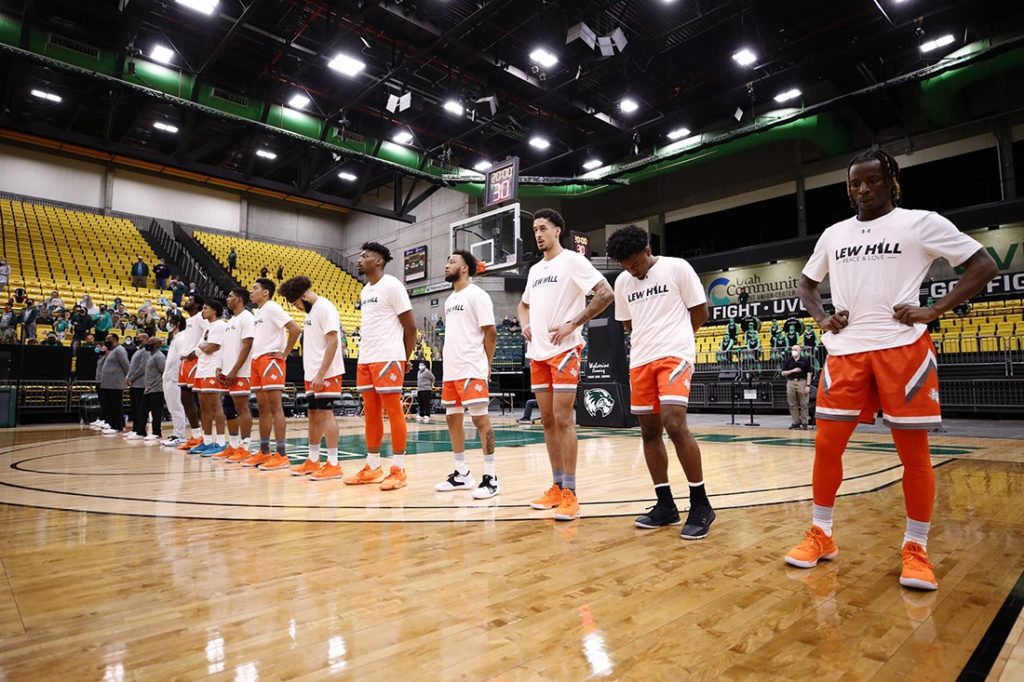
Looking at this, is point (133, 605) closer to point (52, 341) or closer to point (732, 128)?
point (52, 341)

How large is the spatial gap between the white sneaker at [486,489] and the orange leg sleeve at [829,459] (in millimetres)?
1966

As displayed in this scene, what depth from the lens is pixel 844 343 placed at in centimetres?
227

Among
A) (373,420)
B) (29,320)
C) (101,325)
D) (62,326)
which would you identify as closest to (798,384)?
(373,420)

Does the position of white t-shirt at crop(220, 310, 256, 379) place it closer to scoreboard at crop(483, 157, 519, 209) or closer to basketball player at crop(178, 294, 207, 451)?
basketball player at crop(178, 294, 207, 451)

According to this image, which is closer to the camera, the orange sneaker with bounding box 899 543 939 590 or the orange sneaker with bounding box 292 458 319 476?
the orange sneaker with bounding box 899 543 939 590

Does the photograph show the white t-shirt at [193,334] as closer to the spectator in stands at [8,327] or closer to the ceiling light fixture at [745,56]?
the spectator in stands at [8,327]

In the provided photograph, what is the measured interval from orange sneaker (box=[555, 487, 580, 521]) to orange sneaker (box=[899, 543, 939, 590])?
4.85 ft

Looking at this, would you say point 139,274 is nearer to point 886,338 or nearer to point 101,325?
point 101,325

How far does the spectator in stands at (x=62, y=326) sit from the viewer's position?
1217 centimetres

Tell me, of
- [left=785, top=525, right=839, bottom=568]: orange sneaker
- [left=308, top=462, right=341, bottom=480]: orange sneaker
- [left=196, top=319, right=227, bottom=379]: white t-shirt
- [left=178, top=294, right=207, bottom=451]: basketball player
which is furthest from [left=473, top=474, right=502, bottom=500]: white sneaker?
[left=178, top=294, right=207, bottom=451]: basketball player

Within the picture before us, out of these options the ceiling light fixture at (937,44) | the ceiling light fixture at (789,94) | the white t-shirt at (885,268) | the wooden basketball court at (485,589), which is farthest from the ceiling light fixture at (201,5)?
the ceiling light fixture at (937,44)

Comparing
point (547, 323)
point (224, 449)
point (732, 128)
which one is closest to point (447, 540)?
point (547, 323)

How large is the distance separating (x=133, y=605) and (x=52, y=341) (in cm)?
1257

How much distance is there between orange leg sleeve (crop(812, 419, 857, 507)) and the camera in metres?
2.28
